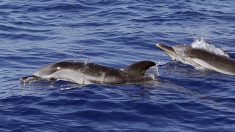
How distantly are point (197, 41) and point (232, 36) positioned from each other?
2180 mm

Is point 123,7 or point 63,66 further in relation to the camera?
point 123,7

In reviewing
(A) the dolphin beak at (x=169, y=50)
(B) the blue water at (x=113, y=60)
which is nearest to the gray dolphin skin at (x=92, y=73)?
(B) the blue water at (x=113, y=60)

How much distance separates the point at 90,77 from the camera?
1633cm

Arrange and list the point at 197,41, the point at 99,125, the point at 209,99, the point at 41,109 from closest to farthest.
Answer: the point at 99,125 < the point at 41,109 < the point at 209,99 < the point at 197,41

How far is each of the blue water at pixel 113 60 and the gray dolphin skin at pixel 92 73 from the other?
32 centimetres

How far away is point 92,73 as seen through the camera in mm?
16359

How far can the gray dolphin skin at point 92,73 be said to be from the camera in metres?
16.2

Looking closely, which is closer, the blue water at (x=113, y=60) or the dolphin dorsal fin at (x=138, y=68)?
the blue water at (x=113, y=60)

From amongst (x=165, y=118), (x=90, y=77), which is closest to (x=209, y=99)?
(x=165, y=118)

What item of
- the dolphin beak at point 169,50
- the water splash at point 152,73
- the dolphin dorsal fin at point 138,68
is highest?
the dolphin beak at point 169,50

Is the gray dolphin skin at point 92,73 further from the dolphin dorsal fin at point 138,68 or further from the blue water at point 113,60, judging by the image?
the blue water at point 113,60

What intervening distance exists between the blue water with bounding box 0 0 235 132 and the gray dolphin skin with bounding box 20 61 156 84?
1.06 feet

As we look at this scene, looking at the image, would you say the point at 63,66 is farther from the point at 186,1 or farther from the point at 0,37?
Answer: the point at 186,1

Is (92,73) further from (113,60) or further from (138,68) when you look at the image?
(113,60)
